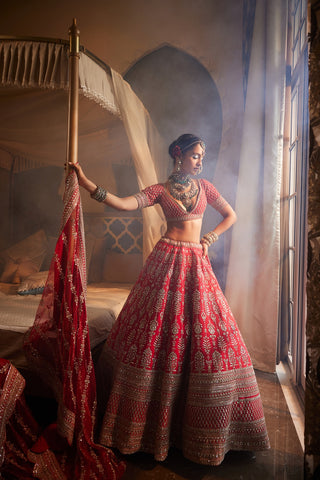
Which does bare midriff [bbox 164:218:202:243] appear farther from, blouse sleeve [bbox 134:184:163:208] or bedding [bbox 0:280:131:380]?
bedding [bbox 0:280:131:380]

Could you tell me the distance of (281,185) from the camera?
2.74m

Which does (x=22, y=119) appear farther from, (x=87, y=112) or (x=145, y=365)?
(x=145, y=365)

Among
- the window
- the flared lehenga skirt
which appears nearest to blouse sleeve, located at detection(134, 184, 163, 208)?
the flared lehenga skirt

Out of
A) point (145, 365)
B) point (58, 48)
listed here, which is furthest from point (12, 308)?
point (58, 48)

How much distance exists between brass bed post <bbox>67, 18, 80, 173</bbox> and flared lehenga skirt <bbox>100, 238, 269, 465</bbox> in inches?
31.5

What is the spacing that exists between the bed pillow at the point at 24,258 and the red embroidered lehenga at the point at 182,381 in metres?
1.81

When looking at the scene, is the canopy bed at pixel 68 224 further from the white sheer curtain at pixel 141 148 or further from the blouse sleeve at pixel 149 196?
the blouse sleeve at pixel 149 196

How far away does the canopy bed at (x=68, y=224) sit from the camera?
63.5 inches

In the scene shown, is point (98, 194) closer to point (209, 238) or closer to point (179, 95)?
point (209, 238)

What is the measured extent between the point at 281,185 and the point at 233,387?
1.72 m

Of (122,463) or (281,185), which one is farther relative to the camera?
(281,185)

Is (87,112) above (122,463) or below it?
above

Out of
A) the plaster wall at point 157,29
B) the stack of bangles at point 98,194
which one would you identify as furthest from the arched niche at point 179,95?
the stack of bangles at point 98,194

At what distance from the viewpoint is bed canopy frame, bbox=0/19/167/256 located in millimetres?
2055
